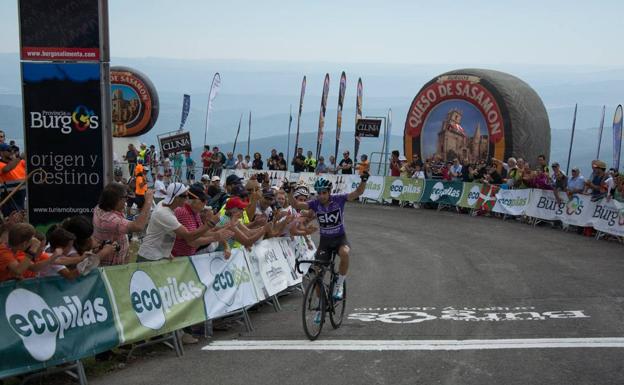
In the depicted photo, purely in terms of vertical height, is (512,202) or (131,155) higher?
(512,202)

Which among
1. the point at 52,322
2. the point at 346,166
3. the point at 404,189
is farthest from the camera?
the point at 346,166

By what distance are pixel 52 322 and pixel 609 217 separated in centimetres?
1602

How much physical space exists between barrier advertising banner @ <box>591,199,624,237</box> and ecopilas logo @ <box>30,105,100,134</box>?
44.9 feet

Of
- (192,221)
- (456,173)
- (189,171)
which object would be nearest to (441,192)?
(456,173)

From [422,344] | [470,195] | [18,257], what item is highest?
[18,257]

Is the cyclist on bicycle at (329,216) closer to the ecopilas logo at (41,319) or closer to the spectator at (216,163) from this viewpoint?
the ecopilas logo at (41,319)

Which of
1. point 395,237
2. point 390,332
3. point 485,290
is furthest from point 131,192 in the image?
point 390,332

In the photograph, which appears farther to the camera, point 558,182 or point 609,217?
point 558,182

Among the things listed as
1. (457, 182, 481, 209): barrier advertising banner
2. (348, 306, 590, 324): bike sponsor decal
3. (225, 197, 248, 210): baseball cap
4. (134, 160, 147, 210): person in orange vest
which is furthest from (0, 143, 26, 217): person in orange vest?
(457, 182, 481, 209): barrier advertising banner

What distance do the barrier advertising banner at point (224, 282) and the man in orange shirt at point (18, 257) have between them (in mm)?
2493

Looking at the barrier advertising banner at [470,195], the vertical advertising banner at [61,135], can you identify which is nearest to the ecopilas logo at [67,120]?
the vertical advertising banner at [61,135]

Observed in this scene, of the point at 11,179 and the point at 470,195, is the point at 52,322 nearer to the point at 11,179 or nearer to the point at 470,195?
the point at 11,179

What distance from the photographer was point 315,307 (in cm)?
962

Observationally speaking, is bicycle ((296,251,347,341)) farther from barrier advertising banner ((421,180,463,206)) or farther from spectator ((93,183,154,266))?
barrier advertising banner ((421,180,463,206))
